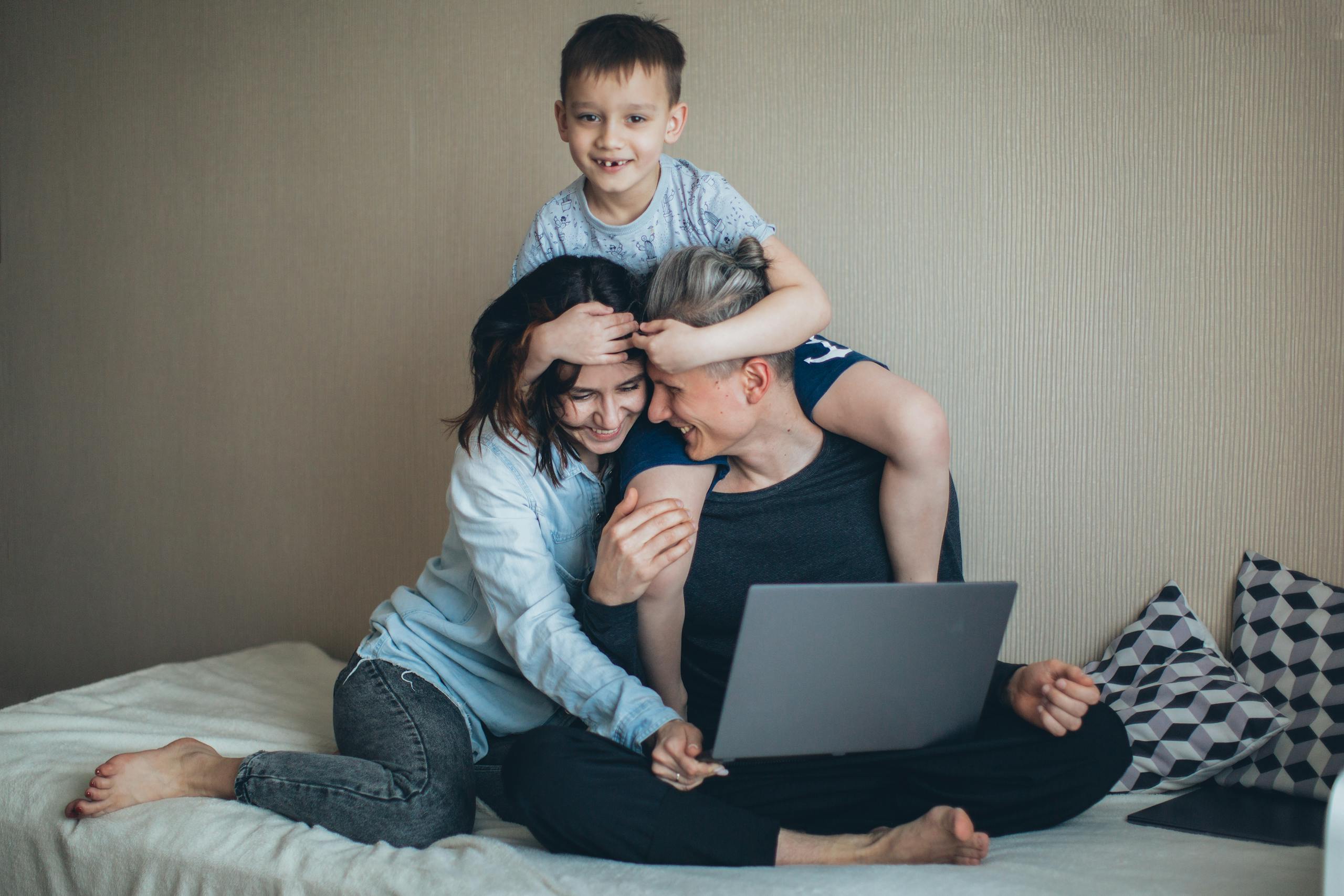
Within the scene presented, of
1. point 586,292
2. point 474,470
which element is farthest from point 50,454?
point 586,292

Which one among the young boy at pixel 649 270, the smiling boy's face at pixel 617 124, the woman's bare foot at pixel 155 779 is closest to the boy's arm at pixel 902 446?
the young boy at pixel 649 270

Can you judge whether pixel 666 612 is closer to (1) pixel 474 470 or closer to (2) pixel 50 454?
(1) pixel 474 470

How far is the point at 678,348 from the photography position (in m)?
1.42

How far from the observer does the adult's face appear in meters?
1.51

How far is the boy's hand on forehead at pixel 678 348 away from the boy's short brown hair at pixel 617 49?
412 millimetres

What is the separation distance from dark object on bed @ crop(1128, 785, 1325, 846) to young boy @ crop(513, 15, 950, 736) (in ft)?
1.69

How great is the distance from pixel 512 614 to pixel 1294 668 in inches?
53.4

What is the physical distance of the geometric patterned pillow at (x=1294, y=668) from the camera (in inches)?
63.0

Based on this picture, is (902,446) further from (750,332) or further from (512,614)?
(512,614)

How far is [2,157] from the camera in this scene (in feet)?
8.94

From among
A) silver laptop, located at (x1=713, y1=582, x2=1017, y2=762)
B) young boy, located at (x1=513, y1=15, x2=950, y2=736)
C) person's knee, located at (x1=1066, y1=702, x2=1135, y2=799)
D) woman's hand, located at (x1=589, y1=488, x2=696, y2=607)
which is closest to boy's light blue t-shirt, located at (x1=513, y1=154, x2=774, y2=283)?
young boy, located at (x1=513, y1=15, x2=950, y2=736)

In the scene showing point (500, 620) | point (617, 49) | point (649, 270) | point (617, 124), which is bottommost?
point (500, 620)

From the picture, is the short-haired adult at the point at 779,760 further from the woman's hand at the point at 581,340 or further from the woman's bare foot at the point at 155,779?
the woman's bare foot at the point at 155,779

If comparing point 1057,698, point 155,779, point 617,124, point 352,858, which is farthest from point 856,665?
point 155,779
